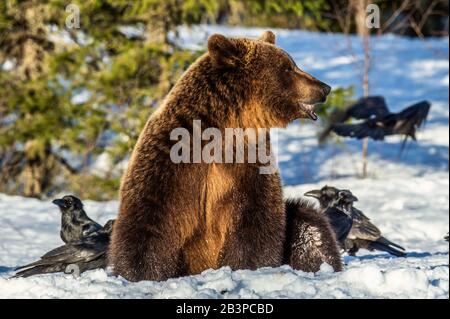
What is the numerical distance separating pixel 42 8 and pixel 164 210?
38.8 ft

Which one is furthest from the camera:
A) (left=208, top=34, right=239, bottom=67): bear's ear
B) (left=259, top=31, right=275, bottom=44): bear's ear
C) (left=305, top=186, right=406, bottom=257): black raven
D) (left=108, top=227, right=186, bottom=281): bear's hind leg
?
(left=305, top=186, right=406, bottom=257): black raven

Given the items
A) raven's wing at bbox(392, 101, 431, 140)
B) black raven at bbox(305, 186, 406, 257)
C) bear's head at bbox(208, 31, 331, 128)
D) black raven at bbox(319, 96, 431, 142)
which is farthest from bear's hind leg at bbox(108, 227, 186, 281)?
raven's wing at bbox(392, 101, 431, 140)

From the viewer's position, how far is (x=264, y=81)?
16.4 feet

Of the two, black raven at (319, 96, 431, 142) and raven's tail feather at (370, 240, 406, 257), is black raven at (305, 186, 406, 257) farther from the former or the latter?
black raven at (319, 96, 431, 142)

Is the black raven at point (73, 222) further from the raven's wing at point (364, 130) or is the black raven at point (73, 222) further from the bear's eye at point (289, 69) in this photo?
the raven's wing at point (364, 130)

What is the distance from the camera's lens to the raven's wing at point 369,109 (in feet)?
35.4

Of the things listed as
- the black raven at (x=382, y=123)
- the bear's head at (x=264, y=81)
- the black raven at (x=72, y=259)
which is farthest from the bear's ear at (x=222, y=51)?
the black raven at (x=382, y=123)

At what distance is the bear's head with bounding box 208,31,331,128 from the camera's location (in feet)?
16.1

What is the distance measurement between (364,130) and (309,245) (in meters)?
5.64

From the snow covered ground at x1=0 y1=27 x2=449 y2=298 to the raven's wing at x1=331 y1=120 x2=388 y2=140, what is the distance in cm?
109

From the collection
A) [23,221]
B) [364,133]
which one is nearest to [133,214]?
[23,221]

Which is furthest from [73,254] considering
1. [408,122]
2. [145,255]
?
[408,122]

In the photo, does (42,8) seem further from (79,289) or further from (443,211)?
(79,289)

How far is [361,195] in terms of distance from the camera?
12.2m
